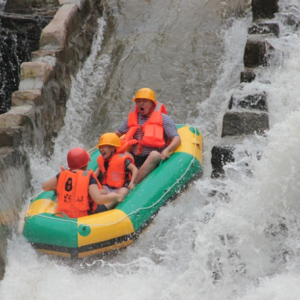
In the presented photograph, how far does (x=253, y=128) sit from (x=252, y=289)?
2249 millimetres

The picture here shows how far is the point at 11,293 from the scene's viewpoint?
414 centimetres

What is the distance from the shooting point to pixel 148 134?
5.54m

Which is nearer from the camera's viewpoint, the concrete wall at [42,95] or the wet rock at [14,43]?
the concrete wall at [42,95]

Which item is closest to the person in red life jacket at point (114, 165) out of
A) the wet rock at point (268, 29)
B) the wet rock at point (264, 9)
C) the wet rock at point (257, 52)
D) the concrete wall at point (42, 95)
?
the concrete wall at point (42, 95)

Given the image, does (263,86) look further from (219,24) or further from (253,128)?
(219,24)

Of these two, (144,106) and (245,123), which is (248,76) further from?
(144,106)

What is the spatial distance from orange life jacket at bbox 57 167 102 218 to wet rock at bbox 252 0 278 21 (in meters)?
4.37

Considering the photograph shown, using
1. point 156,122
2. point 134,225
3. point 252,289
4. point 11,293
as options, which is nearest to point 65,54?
point 156,122

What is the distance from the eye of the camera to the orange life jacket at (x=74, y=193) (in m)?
4.72

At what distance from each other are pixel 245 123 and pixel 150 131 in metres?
1.10

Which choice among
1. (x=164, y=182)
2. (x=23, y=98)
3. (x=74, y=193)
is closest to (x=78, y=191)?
(x=74, y=193)

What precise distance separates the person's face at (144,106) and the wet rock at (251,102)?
102 centimetres

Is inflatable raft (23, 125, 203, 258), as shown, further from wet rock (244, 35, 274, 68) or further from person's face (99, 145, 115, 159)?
wet rock (244, 35, 274, 68)

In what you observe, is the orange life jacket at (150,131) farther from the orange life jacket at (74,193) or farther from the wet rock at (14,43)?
the wet rock at (14,43)
